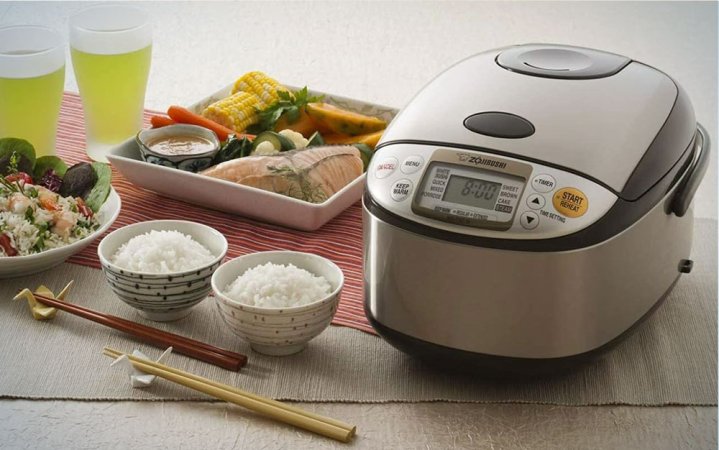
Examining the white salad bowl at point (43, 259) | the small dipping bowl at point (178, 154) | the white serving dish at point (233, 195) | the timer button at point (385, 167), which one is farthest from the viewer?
the small dipping bowl at point (178, 154)

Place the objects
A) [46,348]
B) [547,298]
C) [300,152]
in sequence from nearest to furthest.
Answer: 1. [547,298]
2. [46,348]
3. [300,152]

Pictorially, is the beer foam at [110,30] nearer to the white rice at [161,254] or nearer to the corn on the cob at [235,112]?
the corn on the cob at [235,112]

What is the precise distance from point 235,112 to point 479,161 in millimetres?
1087

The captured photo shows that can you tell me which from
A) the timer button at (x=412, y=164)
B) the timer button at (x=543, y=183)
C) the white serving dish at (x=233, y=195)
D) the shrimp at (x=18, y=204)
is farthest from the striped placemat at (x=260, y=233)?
the timer button at (x=543, y=183)

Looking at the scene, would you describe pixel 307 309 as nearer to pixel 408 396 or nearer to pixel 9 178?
pixel 408 396

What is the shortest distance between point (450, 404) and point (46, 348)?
0.65 m

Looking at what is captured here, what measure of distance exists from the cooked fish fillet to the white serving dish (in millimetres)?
32

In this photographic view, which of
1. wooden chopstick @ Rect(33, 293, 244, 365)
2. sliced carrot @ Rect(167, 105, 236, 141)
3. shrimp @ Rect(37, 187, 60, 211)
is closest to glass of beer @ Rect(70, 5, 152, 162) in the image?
sliced carrot @ Rect(167, 105, 236, 141)

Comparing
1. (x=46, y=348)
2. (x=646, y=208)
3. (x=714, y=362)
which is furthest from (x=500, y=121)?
(x=46, y=348)

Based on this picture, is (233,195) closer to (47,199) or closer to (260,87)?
(47,199)

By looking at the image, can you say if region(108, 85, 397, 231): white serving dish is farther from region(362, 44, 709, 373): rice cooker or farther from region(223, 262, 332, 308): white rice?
region(362, 44, 709, 373): rice cooker

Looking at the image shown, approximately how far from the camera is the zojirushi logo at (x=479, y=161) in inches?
50.6

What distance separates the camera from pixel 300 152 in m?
1.99

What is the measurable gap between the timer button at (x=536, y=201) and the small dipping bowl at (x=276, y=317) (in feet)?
1.16
